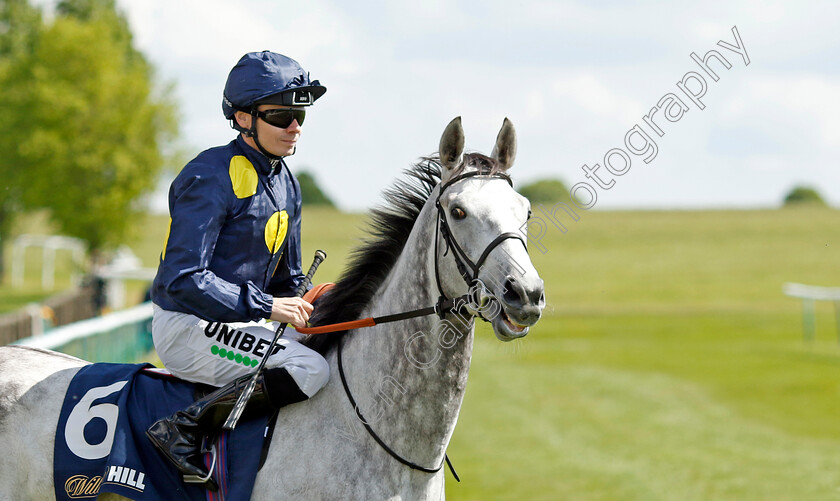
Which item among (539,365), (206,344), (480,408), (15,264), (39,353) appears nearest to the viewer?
(206,344)

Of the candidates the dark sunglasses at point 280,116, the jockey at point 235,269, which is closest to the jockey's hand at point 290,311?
the jockey at point 235,269

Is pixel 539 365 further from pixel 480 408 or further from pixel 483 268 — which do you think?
pixel 483 268

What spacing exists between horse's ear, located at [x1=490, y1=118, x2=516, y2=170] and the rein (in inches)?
4.1

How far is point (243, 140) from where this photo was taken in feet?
11.4

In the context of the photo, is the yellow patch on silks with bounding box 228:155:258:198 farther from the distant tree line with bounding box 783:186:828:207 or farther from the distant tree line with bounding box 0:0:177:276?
the distant tree line with bounding box 783:186:828:207

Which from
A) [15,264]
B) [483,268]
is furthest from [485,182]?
[15,264]

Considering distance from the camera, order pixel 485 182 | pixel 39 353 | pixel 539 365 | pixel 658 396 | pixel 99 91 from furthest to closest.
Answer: pixel 99 91, pixel 539 365, pixel 658 396, pixel 39 353, pixel 485 182

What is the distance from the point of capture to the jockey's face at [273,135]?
344 cm

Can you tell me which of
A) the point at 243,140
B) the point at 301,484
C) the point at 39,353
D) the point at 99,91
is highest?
the point at 99,91

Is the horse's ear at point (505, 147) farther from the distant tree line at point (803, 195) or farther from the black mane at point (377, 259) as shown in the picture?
the distant tree line at point (803, 195)

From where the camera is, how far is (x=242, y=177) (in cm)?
335

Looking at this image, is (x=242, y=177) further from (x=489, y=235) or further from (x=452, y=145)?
(x=489, y=235)

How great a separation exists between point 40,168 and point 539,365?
77.9 feet

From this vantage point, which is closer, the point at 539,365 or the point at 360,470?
the point at 360,470
